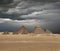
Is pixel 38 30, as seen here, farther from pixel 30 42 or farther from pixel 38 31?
pixel 30 42

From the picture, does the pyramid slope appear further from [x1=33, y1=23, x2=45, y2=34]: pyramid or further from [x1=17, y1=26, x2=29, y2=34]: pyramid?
[x1=17, y1=26, x2=29, y2=34]: pyramid

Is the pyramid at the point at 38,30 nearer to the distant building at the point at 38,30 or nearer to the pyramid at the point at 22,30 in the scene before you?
the distant building at the point at 38,30

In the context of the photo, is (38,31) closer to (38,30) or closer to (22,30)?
(38,30)

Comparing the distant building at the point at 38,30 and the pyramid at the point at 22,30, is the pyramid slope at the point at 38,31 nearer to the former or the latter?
the distant building at the point at 38,30

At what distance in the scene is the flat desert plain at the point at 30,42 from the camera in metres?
3.06

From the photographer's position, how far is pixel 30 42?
10.1 ft

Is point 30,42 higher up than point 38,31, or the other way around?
point 38,31

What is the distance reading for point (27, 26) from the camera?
10.2ft

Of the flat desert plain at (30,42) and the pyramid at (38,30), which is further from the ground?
the pyramid at (38,30)

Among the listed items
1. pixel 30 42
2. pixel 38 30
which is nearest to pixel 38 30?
pixel 38 30

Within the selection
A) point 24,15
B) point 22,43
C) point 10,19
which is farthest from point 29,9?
point 22,43

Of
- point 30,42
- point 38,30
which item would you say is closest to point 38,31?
point 38,30

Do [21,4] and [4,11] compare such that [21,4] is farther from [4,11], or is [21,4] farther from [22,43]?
[22,43]

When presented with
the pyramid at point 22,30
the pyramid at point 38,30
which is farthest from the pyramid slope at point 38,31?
the pyramid at point 22,30
